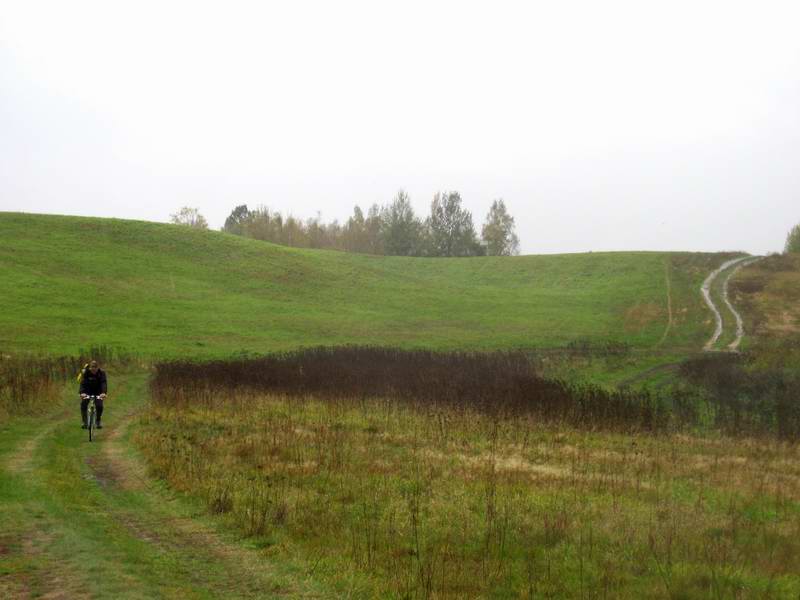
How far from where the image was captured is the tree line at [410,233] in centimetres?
12656

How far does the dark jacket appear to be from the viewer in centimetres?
1994

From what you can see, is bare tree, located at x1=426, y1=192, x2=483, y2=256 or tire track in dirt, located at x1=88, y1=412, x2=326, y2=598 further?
bare tree, located at x1=426, y1=192, x2=483, y2=256

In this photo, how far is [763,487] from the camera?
13.7 meters

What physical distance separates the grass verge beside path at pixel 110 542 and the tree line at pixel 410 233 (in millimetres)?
111334

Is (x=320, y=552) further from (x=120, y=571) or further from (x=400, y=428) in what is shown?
(x=400, y=428)

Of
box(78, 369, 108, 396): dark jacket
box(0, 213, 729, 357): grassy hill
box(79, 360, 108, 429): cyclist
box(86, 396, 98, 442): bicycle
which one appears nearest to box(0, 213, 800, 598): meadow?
box(86, 396, 98, 442): bicycle

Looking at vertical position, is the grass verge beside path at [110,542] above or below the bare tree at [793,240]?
below

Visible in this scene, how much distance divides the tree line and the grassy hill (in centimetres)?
3072

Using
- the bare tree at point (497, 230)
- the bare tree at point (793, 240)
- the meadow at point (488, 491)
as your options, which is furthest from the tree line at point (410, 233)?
the meadow at point (488, 491)

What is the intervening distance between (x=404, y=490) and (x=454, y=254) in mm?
116765

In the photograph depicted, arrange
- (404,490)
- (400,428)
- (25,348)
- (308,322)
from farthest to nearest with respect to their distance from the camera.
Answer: (308,322), (25,348), (400,428), (404,490)

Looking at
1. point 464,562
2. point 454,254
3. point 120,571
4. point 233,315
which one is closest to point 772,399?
point 464,562

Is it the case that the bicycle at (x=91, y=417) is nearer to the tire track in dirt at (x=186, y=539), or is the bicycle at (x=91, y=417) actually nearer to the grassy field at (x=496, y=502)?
the grassy field at (x=496, y=502)

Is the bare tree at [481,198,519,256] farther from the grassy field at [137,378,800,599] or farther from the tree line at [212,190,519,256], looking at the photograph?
the grassy field at [137,378,800,599]
